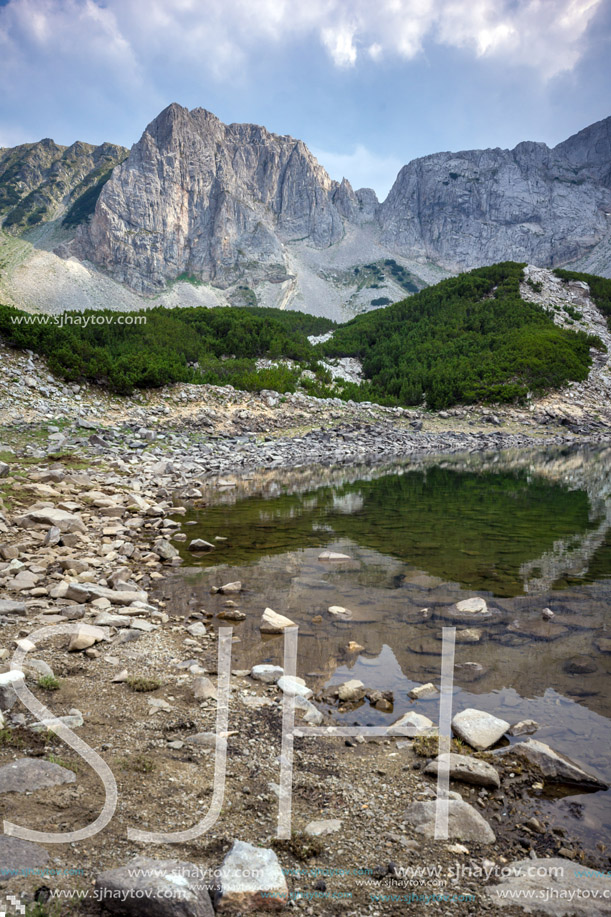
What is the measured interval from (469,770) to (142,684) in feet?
10.2

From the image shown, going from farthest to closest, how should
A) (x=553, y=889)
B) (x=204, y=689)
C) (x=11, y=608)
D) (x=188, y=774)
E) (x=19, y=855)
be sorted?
(x=11, y=608) < (x=204, y=689) < (x=188, y=774) < (x=553, y=889) < (x=19, y=855)

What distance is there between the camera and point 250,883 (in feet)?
7.89

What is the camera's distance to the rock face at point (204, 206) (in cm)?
12738

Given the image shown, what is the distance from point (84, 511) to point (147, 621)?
574 cm

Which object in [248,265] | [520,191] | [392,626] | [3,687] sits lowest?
[392,626]

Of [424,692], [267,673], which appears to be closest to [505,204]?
[424,692]

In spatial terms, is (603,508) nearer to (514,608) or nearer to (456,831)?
(514,608)

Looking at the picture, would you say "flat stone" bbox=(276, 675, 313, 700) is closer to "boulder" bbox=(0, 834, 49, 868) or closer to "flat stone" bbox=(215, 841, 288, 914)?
"flat stone" bbox=(215, 841, 288, 914)

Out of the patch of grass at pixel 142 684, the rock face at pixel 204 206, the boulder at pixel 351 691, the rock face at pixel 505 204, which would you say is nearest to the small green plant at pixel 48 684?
the patch of grass at pixel 142 684

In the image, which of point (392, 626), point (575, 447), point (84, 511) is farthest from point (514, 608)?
point (575, 447)

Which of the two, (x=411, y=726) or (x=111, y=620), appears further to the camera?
(x=111, y=620)

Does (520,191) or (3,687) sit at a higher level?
(520,191)

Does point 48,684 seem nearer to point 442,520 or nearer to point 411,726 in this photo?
point 411,726

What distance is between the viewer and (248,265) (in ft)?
461
